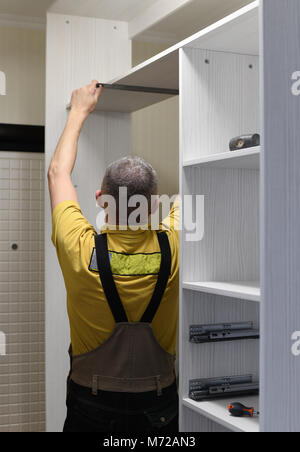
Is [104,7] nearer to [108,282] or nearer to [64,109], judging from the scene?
[64,109]

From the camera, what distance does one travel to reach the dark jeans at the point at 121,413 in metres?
1.64

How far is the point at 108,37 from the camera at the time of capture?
234 centimetres

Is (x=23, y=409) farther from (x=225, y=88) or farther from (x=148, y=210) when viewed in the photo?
(x=225, y=88)

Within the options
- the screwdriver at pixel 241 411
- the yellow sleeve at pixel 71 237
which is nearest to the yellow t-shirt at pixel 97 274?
the yellow sleeve at pixel 71 237

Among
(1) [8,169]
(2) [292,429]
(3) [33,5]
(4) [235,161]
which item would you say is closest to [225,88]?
(4) [235,161]

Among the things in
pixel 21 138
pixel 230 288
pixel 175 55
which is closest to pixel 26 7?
pixel 21 138

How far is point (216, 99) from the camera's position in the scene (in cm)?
154

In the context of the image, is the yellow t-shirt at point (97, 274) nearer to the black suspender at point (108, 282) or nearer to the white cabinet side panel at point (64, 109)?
the black suspender at point (108, 282)

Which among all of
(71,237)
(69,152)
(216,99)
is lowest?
(71,237)

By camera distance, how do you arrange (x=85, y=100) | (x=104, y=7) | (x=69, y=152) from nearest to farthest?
(x=69, y=152) → (x=85, y=100) → (x=104, y=7)

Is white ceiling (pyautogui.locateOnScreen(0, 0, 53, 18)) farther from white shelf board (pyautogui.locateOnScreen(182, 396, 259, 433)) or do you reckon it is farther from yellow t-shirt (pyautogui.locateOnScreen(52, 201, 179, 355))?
white shelf board (pyautogui.locateOnScreen(182, 396, 259, 433))

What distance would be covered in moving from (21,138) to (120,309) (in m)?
1.38

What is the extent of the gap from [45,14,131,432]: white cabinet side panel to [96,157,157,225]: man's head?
2.45 ft

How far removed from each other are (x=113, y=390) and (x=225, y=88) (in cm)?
88
